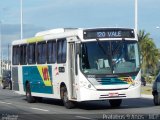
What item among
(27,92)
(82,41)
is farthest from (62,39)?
(27,92)

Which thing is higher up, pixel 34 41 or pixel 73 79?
pixel 34 41

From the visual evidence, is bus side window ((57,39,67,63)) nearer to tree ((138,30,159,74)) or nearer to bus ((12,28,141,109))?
bus ((12,28,141,109))

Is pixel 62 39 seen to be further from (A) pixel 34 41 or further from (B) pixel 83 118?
(B) pixel 83 118

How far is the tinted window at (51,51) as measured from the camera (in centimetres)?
2464

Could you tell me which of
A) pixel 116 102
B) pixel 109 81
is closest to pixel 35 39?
pixel 116 102

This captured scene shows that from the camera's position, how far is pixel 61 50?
78.0 feet

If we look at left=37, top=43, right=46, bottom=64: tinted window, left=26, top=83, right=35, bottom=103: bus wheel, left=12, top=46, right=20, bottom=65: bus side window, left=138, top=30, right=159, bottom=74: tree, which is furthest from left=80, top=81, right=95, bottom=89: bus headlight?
left=138, top=30, right=159, bottom=74: tree

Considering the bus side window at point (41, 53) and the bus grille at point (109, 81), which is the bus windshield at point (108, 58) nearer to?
the bus grille at point (109, 81)

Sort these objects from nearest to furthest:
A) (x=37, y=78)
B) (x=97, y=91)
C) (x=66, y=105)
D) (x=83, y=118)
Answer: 1. (x=83, y=118)
2. (x=97, y=91)
3. (x=66, y=105)
4. (x=37, y=78)

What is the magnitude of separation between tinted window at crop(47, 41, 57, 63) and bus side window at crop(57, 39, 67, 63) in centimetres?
49

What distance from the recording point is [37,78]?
89.1ft

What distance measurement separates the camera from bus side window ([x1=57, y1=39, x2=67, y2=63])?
23.4m

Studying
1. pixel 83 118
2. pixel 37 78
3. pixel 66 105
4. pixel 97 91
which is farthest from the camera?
pixel 37 78

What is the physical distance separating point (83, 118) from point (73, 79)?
14.5 feet
